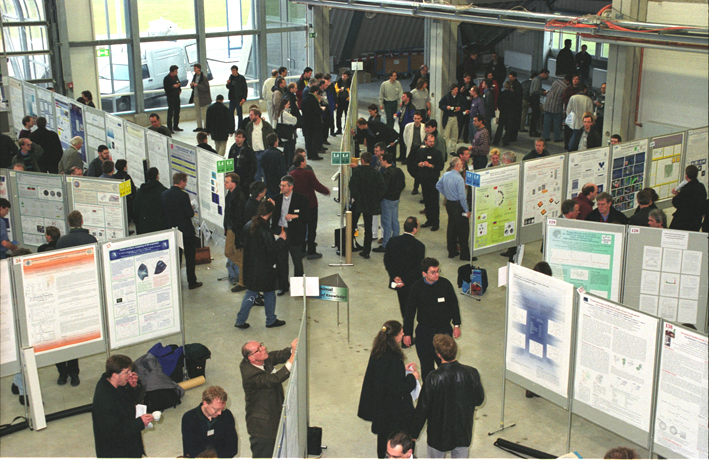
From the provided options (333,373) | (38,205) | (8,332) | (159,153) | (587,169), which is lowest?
(333,373)

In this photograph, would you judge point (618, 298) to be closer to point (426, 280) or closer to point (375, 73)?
point (426, 280)

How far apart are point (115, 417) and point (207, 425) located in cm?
70

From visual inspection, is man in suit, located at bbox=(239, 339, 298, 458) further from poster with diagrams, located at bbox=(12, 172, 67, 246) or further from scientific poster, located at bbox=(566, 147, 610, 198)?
scientific poster, located at bbox=(566, 147, 610, 198)

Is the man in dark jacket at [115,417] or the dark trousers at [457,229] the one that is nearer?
the man in dark jacket at [115,417]

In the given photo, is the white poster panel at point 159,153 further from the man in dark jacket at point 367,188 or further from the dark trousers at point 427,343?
the dark trousers at point 427,343

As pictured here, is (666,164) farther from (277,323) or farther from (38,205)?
(38,205)

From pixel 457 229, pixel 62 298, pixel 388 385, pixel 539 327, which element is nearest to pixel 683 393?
pixel 539 327

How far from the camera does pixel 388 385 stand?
19.0 ft

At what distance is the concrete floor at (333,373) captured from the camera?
6809 mm

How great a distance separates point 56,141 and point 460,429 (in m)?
9.95

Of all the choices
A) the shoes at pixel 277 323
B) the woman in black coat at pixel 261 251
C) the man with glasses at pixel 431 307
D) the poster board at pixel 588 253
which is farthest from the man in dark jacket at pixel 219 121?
the man with glasses at pixel 431 307

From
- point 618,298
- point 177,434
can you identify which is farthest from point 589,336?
point 177,434

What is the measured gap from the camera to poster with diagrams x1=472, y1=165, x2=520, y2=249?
9523 millimetres

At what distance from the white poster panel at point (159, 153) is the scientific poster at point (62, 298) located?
13.9ft
